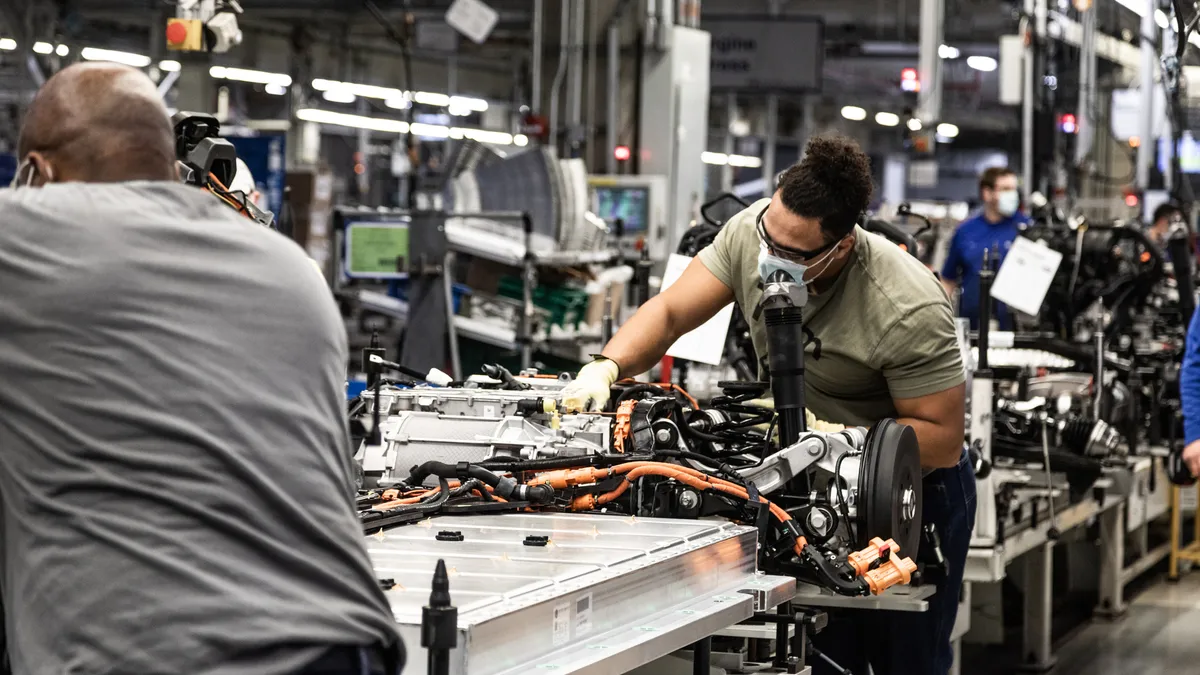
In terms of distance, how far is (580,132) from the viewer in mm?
10938

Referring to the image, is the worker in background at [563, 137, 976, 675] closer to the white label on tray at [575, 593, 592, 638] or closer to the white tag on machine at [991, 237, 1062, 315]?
the white label on tray at [575, 593, 592, 638]

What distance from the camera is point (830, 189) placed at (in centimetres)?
330

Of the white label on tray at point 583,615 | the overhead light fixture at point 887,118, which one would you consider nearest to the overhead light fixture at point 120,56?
the overhead light fixture at point 887,118

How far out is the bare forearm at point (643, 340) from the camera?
3.64 meters

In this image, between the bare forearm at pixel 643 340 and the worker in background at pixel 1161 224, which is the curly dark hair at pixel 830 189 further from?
the worker in background at pixel 1161 224

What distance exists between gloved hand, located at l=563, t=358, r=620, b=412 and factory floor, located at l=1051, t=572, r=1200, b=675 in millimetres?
3358

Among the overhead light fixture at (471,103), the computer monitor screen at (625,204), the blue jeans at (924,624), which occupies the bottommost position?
the blue jeans at (924,624)

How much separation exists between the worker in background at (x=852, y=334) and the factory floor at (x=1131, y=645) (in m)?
2.53

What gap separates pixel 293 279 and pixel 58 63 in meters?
14.4

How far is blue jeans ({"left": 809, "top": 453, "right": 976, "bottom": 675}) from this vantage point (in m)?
3.74

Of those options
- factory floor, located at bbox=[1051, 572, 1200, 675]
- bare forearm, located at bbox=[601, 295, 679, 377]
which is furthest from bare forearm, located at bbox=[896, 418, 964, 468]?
factory floor, located at bbox=[1051, 572, 1200, 675]

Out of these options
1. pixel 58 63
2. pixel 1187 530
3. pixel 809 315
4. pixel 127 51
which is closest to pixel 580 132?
pixel 1187 530

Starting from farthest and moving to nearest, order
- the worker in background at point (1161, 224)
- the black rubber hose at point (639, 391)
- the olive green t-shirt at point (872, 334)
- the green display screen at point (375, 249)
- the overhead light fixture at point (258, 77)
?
the overhead light fixture at point (258, 77)
the worker in background at point (1161, 224)
the green display screen at point (375, 249)
the black rubber hose at point (639, 391)
the olive green t-shirt at point (872, 334)

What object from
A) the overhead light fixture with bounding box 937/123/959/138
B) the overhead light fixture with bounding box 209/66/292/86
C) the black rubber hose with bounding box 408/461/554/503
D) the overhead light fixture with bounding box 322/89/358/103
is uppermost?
the overhead light fixture with bounding box 937/123/959/138
